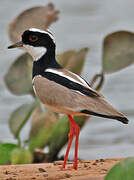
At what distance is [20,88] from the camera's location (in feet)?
20.3

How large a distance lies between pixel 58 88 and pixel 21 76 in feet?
8.52

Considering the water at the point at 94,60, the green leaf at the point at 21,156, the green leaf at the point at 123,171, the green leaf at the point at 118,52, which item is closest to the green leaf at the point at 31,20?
the water at the point at 94,60

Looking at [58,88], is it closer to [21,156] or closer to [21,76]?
[21,156]

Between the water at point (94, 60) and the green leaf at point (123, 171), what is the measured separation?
2001mm

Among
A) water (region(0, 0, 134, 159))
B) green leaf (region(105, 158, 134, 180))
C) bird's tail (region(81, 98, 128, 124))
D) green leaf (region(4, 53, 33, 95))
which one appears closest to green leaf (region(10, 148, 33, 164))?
green leaf (region(4, 53, 33, 95))

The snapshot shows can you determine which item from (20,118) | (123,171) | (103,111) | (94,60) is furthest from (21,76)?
(123,171)

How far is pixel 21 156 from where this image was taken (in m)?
5.81

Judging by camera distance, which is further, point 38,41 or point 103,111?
point 38,41

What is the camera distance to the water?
684cm

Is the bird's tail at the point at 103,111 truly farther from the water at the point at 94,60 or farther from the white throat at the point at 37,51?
the water at the point at 94,60

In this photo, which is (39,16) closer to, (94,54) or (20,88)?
(20,88)

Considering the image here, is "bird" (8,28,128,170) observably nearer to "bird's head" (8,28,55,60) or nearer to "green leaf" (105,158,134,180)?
"bird's head" (8,28,55,60)

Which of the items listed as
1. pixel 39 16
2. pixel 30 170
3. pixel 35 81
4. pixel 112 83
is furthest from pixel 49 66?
pixel 112 83

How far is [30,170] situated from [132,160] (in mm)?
992
